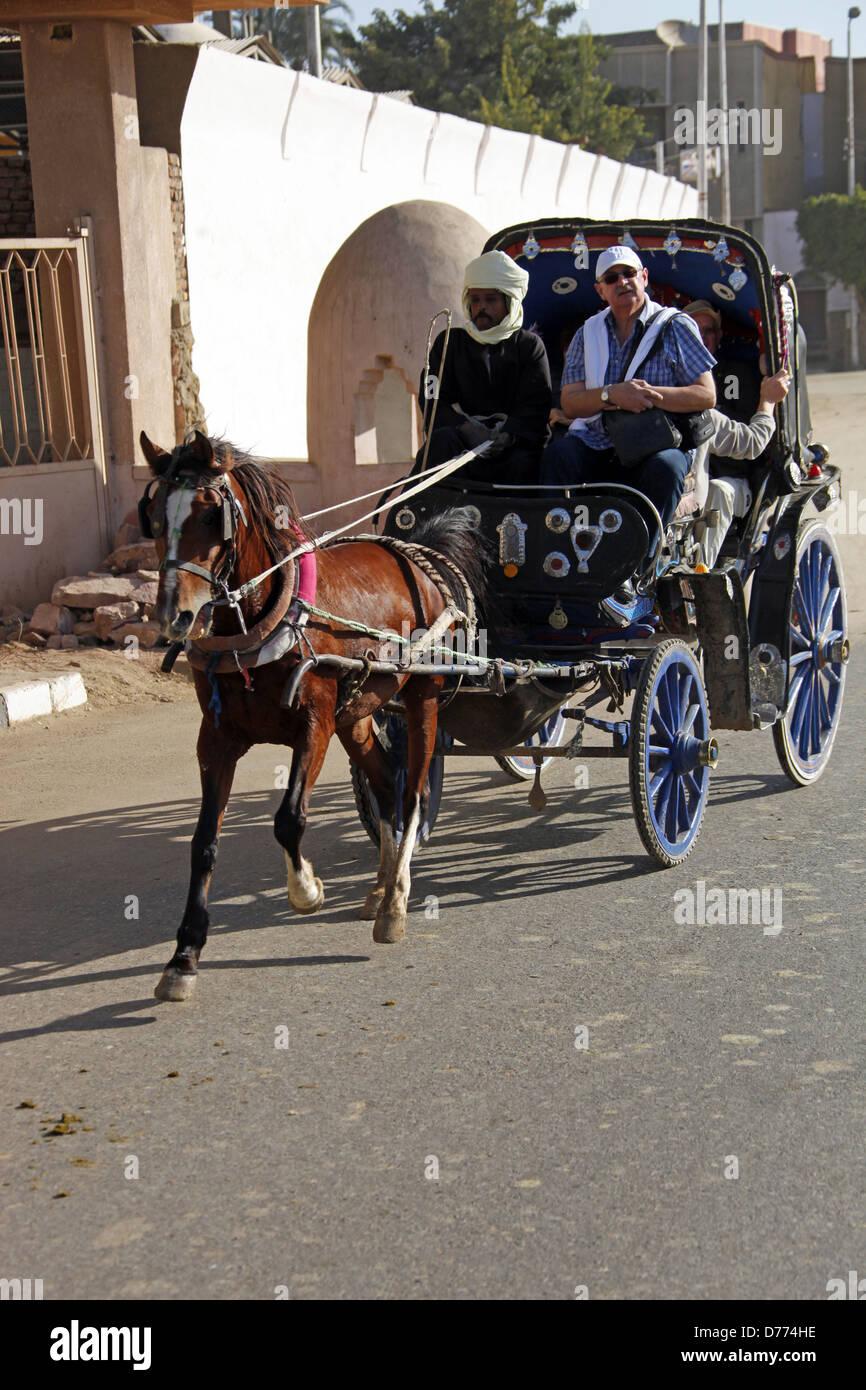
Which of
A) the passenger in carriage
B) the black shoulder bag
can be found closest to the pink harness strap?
the black shoulder bag

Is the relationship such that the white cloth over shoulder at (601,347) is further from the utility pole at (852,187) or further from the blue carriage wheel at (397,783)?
the utility pole at (852,187)

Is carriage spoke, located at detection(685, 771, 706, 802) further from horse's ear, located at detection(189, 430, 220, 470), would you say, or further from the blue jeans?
horse's ear, located at detection(189, 430, 220, 470)

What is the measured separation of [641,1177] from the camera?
11.4 ft

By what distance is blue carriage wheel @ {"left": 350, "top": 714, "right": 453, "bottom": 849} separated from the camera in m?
5.80

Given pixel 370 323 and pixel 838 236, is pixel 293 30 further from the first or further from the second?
pixel 370 323

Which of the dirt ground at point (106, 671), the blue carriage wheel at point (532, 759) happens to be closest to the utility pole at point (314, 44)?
the dirt ground at point (106, 671)

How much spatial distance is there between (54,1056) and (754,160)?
55.5m

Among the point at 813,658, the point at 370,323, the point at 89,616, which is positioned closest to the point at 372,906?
the point at 813,658

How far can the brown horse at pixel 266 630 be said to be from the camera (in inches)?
171

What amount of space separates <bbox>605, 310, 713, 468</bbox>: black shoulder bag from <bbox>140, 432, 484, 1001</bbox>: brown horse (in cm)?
102

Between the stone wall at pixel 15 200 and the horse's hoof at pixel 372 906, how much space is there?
975cm

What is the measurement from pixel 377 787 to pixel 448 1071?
5.72 feet

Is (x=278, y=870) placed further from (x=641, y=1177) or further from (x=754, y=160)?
(x=754, y=160)

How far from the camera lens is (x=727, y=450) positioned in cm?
659
